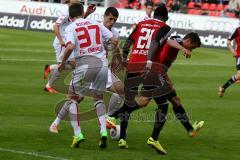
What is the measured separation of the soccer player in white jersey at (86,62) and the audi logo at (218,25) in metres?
27.9

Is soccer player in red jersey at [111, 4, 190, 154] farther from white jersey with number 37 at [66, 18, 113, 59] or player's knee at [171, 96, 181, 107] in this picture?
player's knee at [171, 96, 181, 107]

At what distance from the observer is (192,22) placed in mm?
39812

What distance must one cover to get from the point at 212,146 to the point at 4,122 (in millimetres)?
3971

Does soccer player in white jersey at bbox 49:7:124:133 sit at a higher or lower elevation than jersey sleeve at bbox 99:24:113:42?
lower

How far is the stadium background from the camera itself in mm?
10672

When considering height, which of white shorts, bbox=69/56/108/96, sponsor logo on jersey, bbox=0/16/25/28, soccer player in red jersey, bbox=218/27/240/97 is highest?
white shorts, bbox=69/56/108/96

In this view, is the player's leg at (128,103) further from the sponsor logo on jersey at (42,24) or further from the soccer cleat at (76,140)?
the sponsor logo on jersey at (42,24)

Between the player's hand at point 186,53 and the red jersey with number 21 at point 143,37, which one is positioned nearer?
the player's hand at point 186,53

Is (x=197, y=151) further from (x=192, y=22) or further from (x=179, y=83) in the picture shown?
(x=192, y=22)

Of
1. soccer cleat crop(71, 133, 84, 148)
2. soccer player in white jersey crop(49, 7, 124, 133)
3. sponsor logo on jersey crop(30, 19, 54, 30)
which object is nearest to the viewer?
soccer cleat crop(71, 133, 84, 148)

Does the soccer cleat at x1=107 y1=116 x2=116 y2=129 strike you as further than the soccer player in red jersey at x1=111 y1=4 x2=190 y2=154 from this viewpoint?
Yes

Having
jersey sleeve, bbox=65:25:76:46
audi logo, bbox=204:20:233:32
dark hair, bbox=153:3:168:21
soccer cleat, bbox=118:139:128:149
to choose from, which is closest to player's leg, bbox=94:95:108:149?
soccer cleat, bbox=118:139:128:149

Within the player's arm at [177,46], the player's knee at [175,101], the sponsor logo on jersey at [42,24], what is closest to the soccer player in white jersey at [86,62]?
the player's arm at [177,46]

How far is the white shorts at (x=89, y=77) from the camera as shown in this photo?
36.5ft
